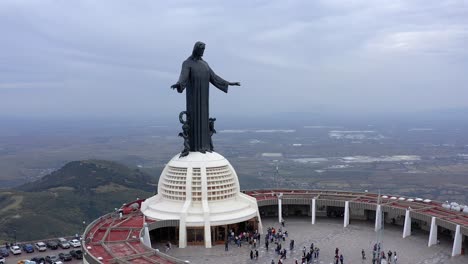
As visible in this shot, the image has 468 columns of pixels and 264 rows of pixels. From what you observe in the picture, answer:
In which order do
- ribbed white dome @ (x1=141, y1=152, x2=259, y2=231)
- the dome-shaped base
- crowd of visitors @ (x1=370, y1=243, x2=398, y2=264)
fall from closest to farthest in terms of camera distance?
crowd of visitors @ (x1=370, y1=243, x2=398, y2=264), the dome-shaped base, ribbed white dome @ (x1=141, y1=152, x2=259, y2=231)

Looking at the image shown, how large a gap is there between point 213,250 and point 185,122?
1499 centimetres

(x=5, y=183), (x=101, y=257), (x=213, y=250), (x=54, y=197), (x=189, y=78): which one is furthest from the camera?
(x=5, y=183)

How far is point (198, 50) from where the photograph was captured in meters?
50.7

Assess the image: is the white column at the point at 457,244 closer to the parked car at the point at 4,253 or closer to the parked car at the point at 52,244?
the parked car at the point at 52,244

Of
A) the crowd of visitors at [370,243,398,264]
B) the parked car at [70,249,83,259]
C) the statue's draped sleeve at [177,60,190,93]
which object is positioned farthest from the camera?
the statue's draped sleeve at [177,60,190,93]

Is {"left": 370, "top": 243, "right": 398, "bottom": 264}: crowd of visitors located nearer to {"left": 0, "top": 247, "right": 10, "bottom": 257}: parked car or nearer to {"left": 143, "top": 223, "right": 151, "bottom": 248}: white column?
{"left": 143, "top": 223, "right": 151, "bottom": 248}: white column

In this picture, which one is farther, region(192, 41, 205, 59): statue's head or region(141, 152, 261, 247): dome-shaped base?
region(192, 41, 205, 59): statue's head

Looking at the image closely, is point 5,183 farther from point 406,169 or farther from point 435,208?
point 435,208

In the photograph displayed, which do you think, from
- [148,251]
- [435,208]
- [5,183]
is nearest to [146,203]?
[148,251]

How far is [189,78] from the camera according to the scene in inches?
2002

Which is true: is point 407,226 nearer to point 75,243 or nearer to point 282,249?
point 282,249

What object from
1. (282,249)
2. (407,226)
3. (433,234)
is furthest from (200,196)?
(433,234)

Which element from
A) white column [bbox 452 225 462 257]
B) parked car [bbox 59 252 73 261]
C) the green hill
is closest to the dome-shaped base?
parked car [bbox 59 252 73 261]

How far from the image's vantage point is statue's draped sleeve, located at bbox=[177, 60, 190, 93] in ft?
161
